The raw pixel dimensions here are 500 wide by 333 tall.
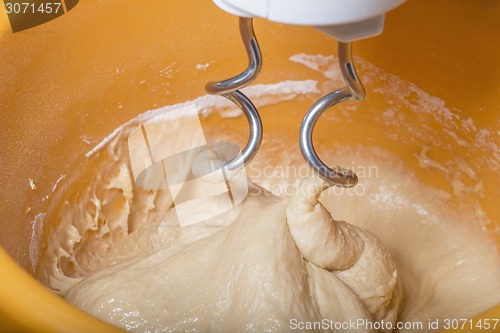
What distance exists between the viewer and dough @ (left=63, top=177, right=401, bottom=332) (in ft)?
2.26

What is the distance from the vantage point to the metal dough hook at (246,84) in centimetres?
61

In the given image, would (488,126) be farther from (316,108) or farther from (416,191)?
(316,108)

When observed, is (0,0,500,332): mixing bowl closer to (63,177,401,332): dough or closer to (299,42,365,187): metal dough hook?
(63,177,401,332): dough

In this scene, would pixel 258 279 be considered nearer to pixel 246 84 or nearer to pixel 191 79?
pixel 246 84

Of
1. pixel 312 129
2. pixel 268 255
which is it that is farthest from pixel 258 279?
pixel 312 129

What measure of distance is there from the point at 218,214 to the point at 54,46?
33 centimetres

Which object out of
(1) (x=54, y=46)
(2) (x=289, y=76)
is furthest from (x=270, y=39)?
(1) (x=54, y=46)

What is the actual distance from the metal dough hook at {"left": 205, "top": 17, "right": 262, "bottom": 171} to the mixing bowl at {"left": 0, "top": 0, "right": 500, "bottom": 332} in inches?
10.4

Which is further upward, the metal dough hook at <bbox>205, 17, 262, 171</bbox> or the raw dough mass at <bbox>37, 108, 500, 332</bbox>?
the metal dough hook at <bbox>205, 17, 262, 171</bbox>

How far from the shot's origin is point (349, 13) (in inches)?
17.0

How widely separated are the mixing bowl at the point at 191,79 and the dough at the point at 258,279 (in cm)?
15

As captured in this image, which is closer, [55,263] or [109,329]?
[109,329]

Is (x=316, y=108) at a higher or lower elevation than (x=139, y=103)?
higher

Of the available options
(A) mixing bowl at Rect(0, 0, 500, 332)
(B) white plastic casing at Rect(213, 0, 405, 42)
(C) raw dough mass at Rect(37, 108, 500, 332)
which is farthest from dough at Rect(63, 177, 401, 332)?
(B) white plastic casing at Rect(213, 0, 405, 42)
